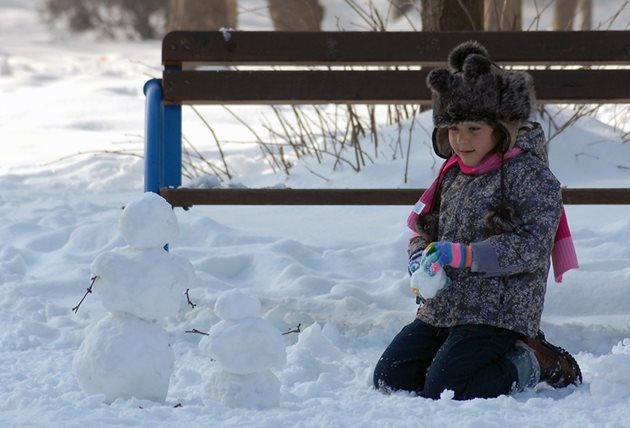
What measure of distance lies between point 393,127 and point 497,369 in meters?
3.92

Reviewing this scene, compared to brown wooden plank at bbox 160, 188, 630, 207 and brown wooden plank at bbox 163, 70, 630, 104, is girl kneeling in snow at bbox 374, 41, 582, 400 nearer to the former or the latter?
brown wooden plank at bbox 160, 188, 630, 207

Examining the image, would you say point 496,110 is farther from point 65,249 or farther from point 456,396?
point 65,249

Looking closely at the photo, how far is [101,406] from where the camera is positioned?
8.37 ft

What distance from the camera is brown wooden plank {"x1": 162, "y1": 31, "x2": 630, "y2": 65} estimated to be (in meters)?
4.24

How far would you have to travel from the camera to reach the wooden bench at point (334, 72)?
420 centimetres

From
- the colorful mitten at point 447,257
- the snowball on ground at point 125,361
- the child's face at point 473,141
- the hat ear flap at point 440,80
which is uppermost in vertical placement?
the hat ear flap at point 440,80

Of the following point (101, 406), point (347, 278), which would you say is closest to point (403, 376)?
point (101, 406)

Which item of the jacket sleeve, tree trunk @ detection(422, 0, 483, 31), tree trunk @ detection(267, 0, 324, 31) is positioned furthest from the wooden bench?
tree trunk @ detection(267, 0, 324, 31)

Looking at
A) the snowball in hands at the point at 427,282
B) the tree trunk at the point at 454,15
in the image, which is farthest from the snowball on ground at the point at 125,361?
Answer: the tree trunk at the point at 454,15

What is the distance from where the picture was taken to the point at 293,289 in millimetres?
4484

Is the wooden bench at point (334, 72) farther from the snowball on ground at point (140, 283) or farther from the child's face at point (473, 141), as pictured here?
the snowball on ground at point (140, 283)

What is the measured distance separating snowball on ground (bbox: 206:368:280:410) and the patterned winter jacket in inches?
30.4

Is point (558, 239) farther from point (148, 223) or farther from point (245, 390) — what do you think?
point (148, 223)

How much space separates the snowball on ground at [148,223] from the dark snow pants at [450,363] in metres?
0.94
